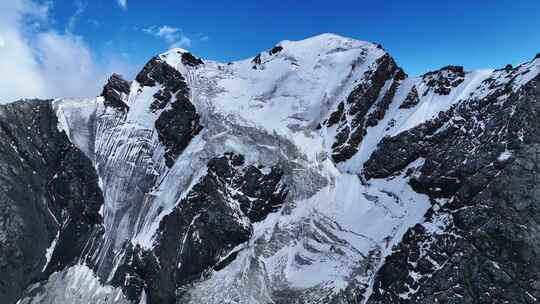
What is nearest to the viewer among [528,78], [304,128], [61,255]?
[528,78]

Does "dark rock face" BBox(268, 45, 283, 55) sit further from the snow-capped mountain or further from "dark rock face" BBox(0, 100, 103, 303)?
"dark rock face" BBox(0, 100, 103, 303)

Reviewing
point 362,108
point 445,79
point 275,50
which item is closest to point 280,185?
point 362,108

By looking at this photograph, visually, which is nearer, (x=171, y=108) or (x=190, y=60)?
(x=171, y=108)

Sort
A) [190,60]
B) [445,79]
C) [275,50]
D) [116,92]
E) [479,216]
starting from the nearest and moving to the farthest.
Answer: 1. [479,216]
2. [445,79]
3. [116,92]
4. [190,60]
5. [275,50]

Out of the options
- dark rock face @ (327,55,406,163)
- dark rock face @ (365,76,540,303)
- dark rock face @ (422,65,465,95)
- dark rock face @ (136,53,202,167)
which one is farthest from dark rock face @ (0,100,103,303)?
dark rock face @ (422,65,465,95)

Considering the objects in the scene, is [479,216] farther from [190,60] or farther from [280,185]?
[190,60]

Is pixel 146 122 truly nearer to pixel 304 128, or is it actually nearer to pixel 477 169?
pixel 304 128

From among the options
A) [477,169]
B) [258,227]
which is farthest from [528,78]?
[258,227]
